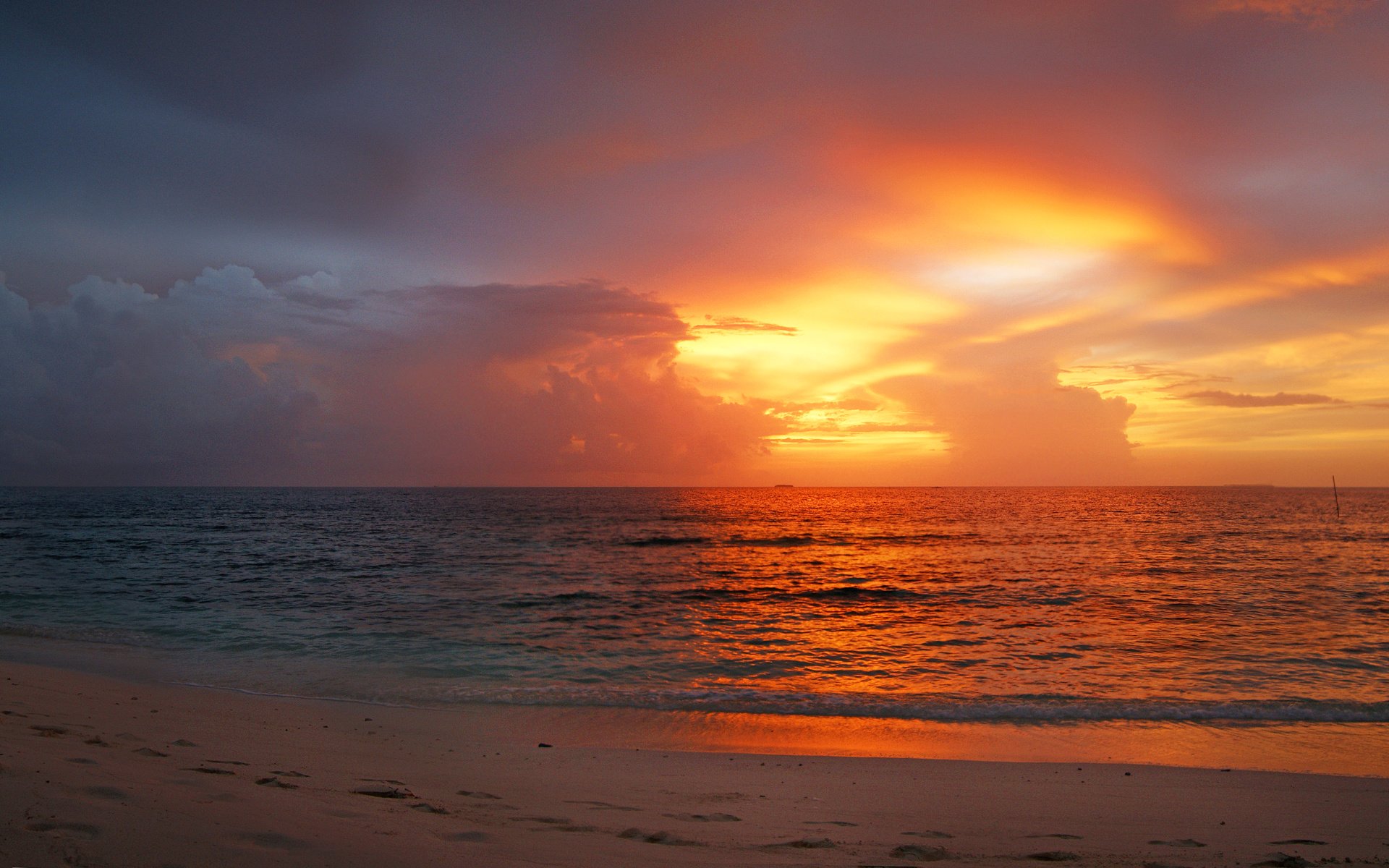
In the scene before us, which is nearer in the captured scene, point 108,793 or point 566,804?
point 108,793

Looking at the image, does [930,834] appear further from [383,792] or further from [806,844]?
[383,792]

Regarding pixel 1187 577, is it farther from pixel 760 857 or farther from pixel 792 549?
pixel 760 857

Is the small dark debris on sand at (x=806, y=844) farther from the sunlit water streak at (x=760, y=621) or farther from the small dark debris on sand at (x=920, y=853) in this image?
the sunlit water streak at (x=760, y=621)

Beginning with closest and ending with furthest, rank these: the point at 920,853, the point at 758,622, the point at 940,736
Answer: the point at 920,853
the point at 940,736
the point at 758,622

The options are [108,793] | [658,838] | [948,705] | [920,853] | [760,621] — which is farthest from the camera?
[760,621]

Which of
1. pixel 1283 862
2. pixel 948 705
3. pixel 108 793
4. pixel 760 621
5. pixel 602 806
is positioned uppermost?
pixel 108 793

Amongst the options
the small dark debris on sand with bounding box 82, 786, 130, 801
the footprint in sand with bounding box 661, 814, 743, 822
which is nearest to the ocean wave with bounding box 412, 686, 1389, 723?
the footprint in sand with bounding box 661, 814, 743, 822

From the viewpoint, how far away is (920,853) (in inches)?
252

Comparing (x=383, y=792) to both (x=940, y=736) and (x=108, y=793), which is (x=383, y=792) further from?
(x=940, y=736)

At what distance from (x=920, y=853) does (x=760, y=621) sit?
15765 millimetres

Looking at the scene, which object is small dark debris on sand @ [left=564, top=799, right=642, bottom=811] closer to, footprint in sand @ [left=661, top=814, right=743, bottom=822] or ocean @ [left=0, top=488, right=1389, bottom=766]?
footprint in sand @ [left=661, top=814, right=743, bottom=822]

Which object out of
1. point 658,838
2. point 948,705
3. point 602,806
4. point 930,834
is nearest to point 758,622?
point 948,705

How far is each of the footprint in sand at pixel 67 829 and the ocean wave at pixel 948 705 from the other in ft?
25.5

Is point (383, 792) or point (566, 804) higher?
point (383, 792)
